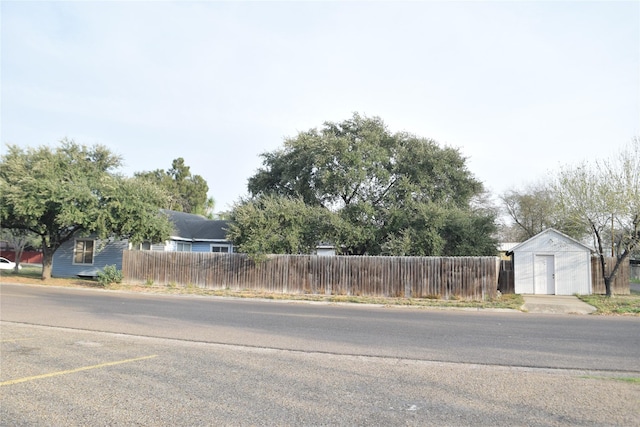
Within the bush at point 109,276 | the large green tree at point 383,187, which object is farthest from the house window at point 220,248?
the bush at point 109,276

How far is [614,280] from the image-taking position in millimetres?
26266

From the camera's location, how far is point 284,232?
26906 mm

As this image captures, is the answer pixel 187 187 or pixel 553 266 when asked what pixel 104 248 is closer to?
pixel 553 266

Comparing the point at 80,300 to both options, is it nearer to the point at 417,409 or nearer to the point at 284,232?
the point at 284,232

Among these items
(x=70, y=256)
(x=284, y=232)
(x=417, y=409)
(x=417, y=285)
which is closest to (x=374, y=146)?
(x=284, y=232)

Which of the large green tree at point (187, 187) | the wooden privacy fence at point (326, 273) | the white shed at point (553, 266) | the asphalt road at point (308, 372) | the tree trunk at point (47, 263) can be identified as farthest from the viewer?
the large green tree at point (187, 187)

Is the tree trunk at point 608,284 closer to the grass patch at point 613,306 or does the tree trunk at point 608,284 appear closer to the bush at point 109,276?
the grass patch at point 613,306

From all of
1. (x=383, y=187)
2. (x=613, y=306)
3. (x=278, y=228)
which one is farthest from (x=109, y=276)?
(x=613, y=306)

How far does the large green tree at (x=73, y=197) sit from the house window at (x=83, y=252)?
12.1ft

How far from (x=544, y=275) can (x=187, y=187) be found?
183 feet

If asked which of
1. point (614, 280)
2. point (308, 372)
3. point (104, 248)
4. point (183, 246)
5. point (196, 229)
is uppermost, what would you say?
point (196, 229)

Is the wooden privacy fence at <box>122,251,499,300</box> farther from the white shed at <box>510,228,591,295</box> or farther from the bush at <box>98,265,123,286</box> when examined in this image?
the white shed at <box>510,228,591,295</box>

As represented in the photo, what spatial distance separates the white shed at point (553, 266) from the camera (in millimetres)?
25906

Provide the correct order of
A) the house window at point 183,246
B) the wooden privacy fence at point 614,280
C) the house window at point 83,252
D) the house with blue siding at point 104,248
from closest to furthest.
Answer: the wooden privacy fence at point 614,280 → the house with blue siding at point 104,248 → the house window at point 83,252 → the house window at point 183,246
